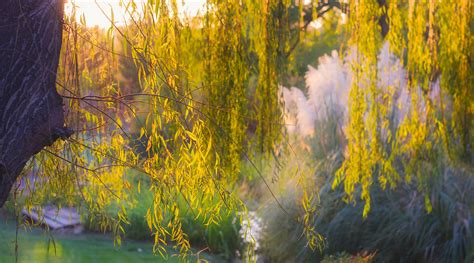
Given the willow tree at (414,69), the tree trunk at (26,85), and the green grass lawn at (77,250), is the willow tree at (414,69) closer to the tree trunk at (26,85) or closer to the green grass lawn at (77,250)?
the tree trunk at (26,85)

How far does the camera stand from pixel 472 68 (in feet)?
16.5

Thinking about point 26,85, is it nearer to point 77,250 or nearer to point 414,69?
point 414,69

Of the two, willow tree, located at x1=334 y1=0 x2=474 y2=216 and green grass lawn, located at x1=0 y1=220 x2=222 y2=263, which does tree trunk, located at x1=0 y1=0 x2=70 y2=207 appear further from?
green grass lawn, located at x1=0 y1=220 x2=222 y2=263

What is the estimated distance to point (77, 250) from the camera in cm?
871

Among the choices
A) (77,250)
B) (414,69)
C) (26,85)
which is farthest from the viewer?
(77,250)

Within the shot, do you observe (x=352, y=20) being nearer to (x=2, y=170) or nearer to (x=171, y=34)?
(x=171, y=34)

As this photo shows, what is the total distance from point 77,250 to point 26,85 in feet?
19.9

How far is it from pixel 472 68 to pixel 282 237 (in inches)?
111

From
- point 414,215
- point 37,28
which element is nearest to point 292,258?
point 414,215

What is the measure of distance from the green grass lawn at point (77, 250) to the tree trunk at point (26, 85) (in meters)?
5.01

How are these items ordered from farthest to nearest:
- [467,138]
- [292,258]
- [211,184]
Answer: [292,258]
[467,138]
[211,184]

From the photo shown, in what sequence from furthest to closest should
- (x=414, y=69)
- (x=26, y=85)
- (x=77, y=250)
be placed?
1. (x=77, y=250)
2. (x=414, y=69)
3. (x=26, y=85)

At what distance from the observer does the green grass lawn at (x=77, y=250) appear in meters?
8.24

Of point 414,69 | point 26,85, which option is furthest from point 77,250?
point 26,85
